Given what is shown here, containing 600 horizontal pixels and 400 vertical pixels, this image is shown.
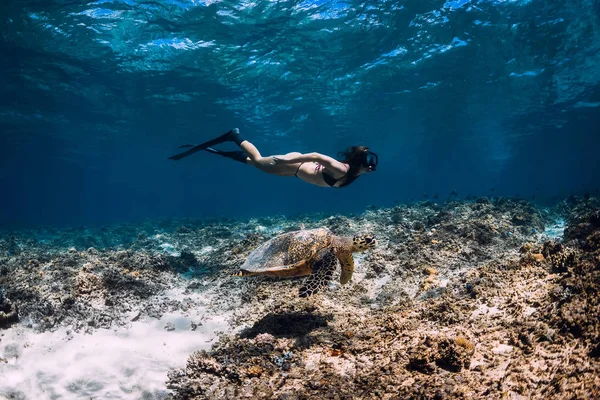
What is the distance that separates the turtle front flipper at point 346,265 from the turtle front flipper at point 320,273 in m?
0.20

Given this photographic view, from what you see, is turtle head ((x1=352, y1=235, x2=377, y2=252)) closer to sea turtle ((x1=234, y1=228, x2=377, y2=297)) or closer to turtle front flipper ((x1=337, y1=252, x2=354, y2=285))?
sea turtle ((x1=234, y1=228, x2=377, y2=297))

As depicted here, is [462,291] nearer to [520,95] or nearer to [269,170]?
[269,170]

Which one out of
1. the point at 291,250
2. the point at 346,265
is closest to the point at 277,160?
the point at 291,250

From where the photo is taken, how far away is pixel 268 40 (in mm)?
Result: 20141

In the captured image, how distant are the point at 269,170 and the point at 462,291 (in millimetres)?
4789

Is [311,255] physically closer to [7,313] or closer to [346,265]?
[346,265]

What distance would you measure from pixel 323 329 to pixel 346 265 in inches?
39.1

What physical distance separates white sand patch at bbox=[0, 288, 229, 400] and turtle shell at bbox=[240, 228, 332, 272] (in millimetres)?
1187

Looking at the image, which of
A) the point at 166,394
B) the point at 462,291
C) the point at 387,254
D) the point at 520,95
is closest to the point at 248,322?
the point at 166,394

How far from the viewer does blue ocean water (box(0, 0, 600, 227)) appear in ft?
57.0

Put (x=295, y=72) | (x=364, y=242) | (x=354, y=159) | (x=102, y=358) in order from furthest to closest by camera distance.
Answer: (x=295, y=72)
(x=354, y=159)
(x=364, y=242)
(x=102, y=358)

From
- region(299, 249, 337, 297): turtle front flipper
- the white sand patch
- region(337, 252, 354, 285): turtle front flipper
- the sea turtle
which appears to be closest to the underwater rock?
the white sand patch

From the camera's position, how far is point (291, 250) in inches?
189

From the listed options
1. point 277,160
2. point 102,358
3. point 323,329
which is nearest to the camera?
point 102,358
